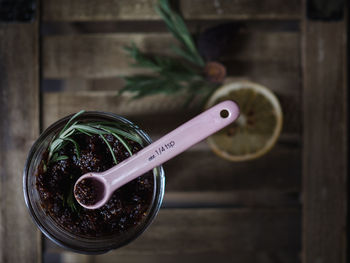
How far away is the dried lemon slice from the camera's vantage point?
71cm

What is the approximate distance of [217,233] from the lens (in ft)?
2.51

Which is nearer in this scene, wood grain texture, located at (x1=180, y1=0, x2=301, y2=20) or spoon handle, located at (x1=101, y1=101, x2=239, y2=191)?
spoon handle, located at (x1=101, y1=101, x2=239, y2=191)

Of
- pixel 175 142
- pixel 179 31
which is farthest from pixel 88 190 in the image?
pixel 179 31

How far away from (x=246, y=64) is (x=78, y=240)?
0.51 m

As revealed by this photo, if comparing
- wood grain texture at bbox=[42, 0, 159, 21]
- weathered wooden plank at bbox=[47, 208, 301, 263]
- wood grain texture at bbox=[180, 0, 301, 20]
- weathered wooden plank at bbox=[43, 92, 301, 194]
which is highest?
wood grain texture at bbox=[42, 0, 159, 21]

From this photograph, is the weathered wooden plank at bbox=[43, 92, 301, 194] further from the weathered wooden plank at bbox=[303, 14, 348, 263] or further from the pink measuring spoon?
the pink measuring spoon

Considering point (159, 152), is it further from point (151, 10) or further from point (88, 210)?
point (151, 10)

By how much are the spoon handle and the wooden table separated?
0.75 feet

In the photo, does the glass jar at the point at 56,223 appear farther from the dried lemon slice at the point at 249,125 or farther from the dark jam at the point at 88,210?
the dried lemon slice at the point at 249,125

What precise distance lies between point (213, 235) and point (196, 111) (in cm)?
29

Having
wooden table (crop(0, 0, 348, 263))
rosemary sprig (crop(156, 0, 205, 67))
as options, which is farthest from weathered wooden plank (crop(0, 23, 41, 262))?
rosemary sprig (crop(156, 0, 205, 67))

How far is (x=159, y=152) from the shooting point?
0.51 m

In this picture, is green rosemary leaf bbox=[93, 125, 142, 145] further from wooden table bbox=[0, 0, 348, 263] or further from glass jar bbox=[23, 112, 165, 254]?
wooden table bbox=[0, 0, 348, 263]

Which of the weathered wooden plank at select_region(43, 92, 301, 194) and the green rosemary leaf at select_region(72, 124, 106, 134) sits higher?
the green rosemary leaf at select_region(72, 124, 106, 134)
